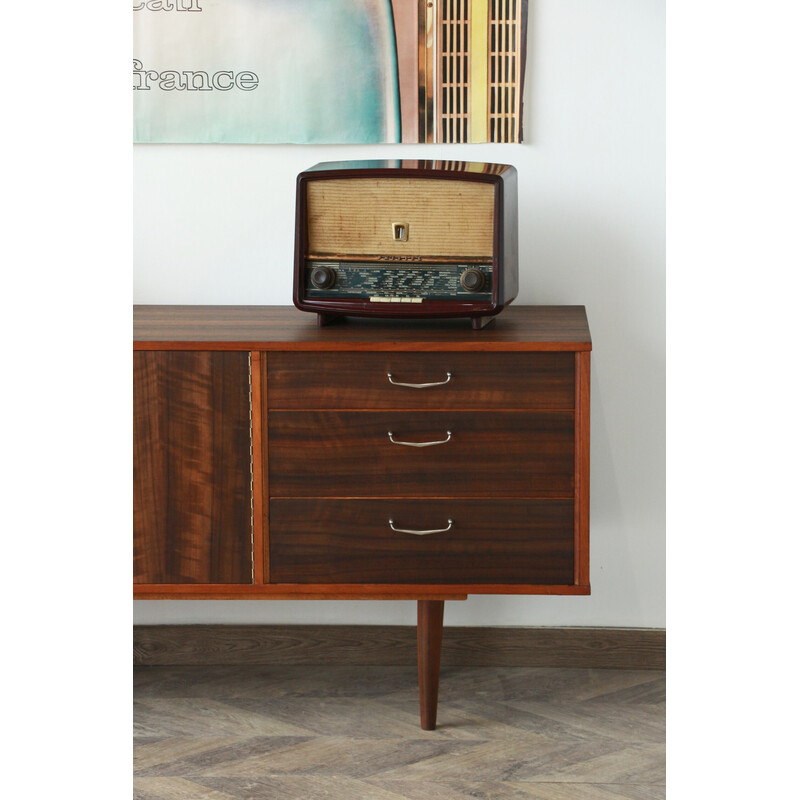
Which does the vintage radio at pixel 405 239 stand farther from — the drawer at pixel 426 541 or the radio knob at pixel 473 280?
the drawer at pixel 426 541

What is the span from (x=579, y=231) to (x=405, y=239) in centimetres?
54

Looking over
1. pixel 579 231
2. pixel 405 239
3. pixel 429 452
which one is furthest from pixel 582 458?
pixel 579 231

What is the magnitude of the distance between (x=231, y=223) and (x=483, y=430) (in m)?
0.85

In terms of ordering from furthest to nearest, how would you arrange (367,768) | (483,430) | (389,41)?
(389,41) < (367,768) < (483,430)

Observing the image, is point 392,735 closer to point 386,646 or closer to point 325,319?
point 386,646

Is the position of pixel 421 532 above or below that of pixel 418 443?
below

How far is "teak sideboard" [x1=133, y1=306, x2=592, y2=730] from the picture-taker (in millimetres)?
1648

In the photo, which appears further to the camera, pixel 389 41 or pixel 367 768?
pixel 389 41

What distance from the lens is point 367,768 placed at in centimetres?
177

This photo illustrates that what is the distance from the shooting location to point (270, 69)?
6.68ft

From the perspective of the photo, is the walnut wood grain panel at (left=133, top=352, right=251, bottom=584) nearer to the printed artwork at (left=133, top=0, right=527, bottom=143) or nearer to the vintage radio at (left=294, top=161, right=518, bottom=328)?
the vintage radio at (left=294, top=161, right=518, bottom=328)

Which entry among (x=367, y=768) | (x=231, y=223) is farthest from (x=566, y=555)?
(x=231, y=223)
